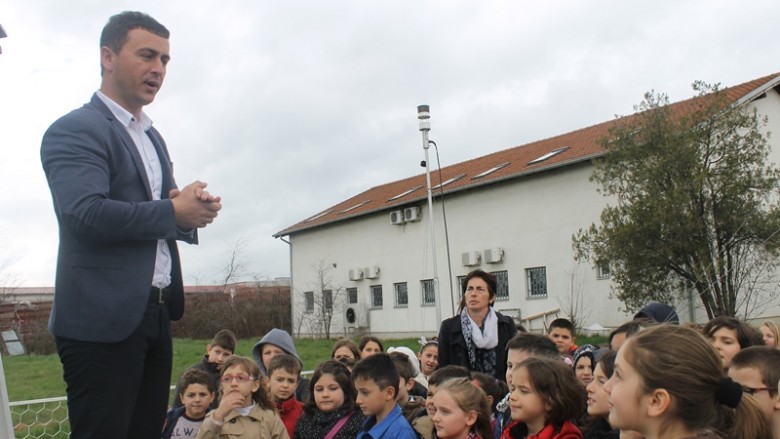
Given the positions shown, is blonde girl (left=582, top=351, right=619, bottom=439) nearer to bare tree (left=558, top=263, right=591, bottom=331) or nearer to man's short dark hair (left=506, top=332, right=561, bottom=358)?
man's short dark hair (left=506, top=332, right=561, bottom=358)

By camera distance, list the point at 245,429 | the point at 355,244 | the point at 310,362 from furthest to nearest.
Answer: the point at 355,244, the point at 310,362, the point at 245,429

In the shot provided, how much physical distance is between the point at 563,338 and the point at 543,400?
3.36 meters

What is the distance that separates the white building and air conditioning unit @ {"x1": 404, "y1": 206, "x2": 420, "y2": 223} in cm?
4

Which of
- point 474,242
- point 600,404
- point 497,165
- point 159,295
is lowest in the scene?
point 600,404

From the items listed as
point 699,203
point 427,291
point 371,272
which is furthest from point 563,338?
point 371,272

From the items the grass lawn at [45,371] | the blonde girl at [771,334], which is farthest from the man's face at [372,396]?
the grass lawn at [45,371]

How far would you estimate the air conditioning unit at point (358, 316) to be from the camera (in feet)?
96.2

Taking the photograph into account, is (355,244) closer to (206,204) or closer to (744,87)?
(744,87)

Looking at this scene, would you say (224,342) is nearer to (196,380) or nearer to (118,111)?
(196,380)

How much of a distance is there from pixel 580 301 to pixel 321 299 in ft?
42.0

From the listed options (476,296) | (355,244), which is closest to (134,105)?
(476,296)

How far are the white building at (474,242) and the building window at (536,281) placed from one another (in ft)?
0.10

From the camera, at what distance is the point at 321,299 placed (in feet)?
103

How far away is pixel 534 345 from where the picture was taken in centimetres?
457
